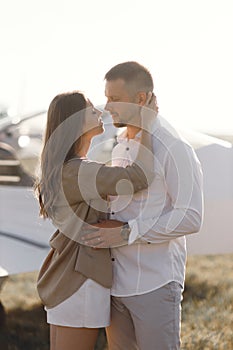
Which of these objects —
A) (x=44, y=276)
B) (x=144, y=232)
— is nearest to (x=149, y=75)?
(x=144, y=232)

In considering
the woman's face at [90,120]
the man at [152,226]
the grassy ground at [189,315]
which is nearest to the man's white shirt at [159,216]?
the man at [152,226]

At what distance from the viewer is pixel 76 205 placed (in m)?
1.76

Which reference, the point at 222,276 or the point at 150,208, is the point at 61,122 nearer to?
the point at 150,208

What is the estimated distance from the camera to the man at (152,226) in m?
1.71

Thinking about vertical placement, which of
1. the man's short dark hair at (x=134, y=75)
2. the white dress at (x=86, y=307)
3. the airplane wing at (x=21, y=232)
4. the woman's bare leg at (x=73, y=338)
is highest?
the man's short dark hair at (x=134, y=75)

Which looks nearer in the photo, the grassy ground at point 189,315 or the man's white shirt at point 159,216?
the man's white shirt at point 159,216

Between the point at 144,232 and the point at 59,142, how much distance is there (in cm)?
33

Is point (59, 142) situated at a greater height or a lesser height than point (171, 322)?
greater

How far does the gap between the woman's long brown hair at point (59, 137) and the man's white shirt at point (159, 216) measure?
16 centimetres

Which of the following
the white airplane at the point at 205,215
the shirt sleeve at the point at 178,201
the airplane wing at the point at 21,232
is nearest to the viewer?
the shirt sleeve at the point at 178,201

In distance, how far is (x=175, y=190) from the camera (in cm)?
171

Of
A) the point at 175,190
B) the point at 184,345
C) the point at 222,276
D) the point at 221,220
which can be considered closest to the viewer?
the point at 175,190

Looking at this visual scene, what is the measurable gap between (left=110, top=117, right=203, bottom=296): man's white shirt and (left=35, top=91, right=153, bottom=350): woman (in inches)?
1.4

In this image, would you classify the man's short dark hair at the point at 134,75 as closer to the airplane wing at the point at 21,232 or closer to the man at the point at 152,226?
the man at the point at 152,226
